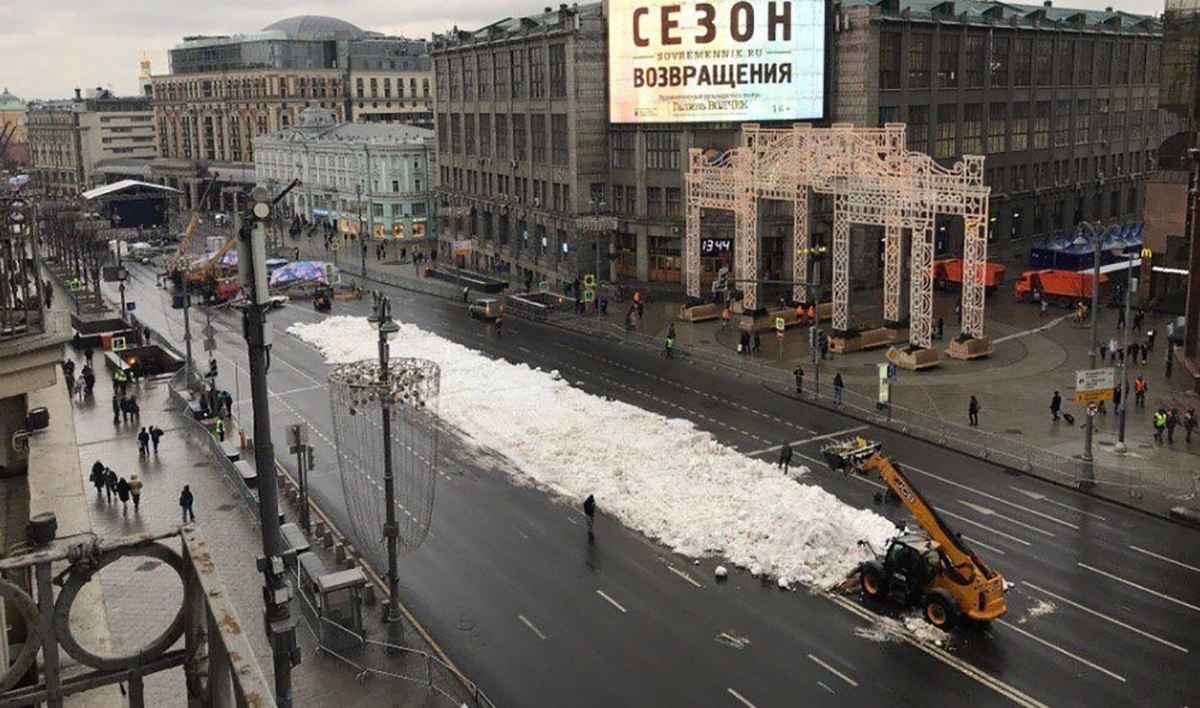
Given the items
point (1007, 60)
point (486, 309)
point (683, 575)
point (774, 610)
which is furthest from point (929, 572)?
point (1007, 60)

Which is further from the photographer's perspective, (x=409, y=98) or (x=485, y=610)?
(x=409, y=98)

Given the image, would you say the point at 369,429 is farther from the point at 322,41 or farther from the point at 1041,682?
the point at 322,41

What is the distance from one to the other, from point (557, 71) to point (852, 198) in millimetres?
37887

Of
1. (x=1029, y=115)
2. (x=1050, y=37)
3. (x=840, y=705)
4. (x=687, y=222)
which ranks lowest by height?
(x=840, y=705)

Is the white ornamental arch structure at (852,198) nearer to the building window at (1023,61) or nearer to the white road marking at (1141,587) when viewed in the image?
the white road marking at (1141,587)

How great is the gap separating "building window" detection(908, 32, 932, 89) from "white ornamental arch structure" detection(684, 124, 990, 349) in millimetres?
20888

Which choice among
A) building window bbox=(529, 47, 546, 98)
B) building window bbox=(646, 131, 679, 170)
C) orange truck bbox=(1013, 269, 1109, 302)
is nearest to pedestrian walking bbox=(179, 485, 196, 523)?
building window bbox=(646, 131, 679, 170)

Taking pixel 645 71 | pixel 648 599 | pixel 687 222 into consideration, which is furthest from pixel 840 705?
pixel 645 71

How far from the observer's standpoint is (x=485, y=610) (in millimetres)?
30922

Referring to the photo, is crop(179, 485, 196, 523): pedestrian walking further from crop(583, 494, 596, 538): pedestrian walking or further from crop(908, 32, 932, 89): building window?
crop(908, 32, 932, 89): building window

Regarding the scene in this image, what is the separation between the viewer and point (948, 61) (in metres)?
93.3

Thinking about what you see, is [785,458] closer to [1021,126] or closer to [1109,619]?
[1109,619]

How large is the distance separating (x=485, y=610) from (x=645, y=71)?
65.0 metres

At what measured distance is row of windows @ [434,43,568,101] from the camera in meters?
94.6
